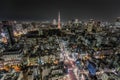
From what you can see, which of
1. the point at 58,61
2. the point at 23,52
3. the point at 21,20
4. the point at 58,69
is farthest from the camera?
the point at 21,20

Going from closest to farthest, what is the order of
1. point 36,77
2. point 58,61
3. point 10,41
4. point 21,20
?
point 36,77, point 58,61, point 10,41, point 21,20

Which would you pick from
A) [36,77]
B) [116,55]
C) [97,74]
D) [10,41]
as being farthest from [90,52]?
[10,41]

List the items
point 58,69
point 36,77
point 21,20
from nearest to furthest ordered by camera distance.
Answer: point 36,77 < point 58,69 < point 21,20

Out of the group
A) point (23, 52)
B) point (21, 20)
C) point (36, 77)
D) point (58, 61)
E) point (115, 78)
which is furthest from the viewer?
point (21, 20)

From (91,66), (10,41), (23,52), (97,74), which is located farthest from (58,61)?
(10,41)

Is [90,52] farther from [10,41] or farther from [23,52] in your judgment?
[10,41]

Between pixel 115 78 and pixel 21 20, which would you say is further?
pixel 21 20

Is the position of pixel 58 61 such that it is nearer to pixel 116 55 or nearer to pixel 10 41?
pixel 116 55

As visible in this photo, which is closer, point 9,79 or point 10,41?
point 9,79
